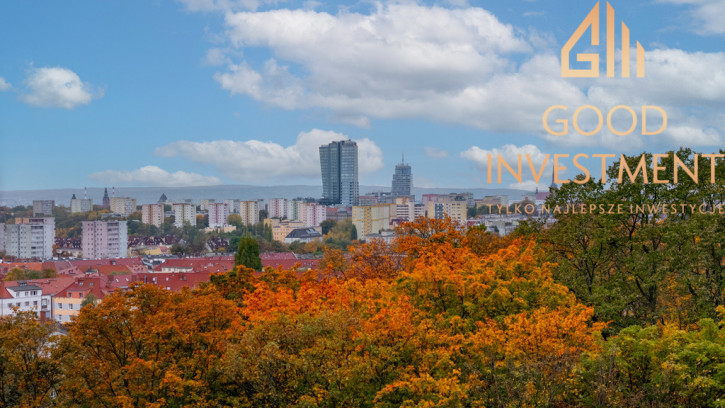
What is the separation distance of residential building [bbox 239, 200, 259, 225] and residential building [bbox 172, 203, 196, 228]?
11.9m

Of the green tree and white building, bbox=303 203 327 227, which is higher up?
white building, bbox=303 203 327 227

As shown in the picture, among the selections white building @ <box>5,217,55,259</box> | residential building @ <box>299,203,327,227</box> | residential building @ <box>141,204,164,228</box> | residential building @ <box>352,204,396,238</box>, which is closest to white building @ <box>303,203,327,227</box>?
residential building @ <box>299,203,327,227</box>

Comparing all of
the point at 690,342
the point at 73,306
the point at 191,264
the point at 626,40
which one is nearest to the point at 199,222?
the point at 191,264

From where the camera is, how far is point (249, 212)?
7087 inches

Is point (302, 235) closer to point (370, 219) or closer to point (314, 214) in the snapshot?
point (370, 219)

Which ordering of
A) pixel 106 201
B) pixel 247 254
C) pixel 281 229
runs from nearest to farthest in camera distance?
pixel 247 254 < pixel 281 229 < pixel 106 201

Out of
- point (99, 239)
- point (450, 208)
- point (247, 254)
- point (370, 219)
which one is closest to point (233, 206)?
point (370, 219)

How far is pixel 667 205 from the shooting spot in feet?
66.5

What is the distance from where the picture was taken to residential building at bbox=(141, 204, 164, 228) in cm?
16838

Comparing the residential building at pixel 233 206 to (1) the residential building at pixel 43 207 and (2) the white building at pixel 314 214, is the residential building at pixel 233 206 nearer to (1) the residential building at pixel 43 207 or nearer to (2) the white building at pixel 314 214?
(2) the white building at pixel 314 214

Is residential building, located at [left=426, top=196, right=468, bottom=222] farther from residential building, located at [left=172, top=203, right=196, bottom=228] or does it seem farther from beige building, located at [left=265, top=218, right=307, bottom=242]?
residential building, located at [left=172, top=203, right=196, bottom=228]

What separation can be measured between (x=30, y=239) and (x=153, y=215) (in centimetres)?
4736

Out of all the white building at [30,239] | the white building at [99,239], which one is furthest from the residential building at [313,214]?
the white building at [30,239]

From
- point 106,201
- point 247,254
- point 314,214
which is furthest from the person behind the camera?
point 106,201
